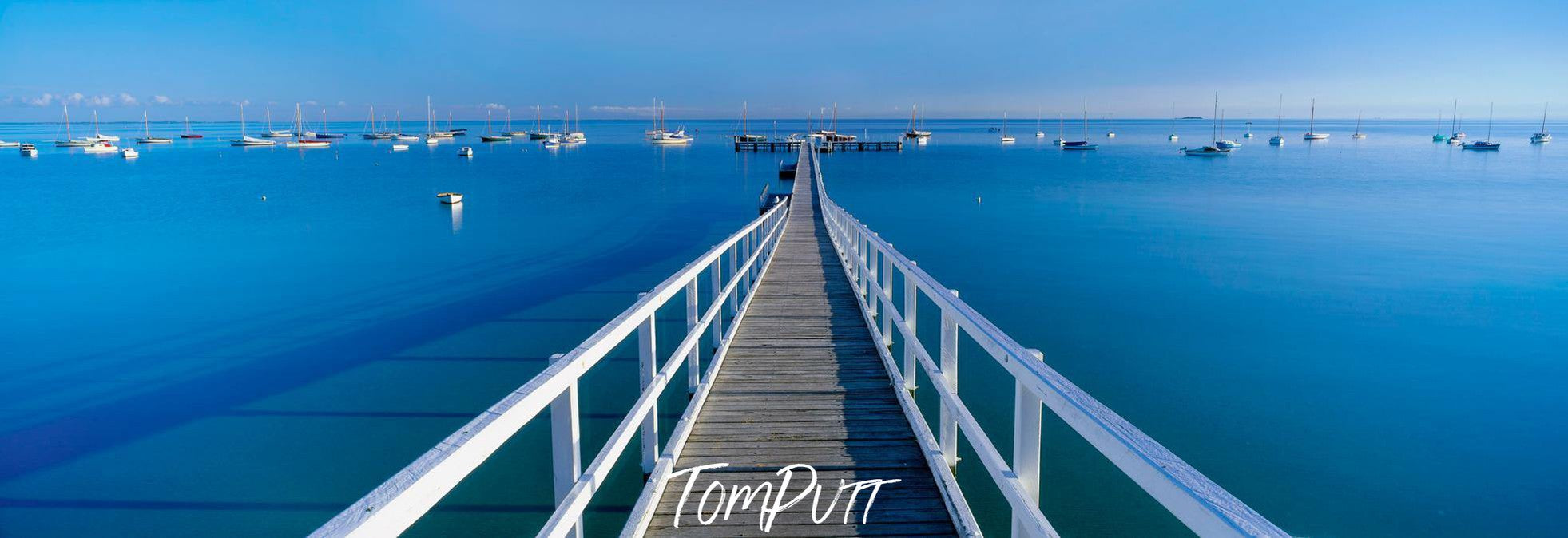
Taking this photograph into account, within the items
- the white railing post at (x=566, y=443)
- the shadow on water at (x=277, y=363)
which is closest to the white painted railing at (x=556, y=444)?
the white railing post at (x=566, y=443)

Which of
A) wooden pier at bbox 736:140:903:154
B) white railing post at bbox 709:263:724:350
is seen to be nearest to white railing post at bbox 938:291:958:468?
white railing post at bbox 709:263:724:350

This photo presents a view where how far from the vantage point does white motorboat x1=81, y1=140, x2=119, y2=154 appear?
93.1 m

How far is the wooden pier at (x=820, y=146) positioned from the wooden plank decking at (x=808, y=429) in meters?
79.1

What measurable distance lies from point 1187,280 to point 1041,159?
5876cm

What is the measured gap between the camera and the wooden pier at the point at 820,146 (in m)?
89.6

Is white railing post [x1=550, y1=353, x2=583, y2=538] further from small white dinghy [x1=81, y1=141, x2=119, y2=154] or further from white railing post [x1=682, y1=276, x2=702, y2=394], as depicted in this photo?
small white dinghy [x1=81, y1=141, x2=119, y2=154]

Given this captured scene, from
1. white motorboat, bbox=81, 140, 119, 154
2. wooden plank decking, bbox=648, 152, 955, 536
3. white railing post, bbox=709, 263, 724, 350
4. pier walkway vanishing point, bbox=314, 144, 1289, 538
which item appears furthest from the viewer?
white motorboat, bbox=81, 140, 119, 154

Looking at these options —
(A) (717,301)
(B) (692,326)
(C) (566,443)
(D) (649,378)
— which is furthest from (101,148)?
(C) (566,443)

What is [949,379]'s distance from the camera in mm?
4637

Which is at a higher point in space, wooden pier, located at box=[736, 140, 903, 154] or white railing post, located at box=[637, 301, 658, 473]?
wooden pier, located at box=[736, 140, 903, 154]

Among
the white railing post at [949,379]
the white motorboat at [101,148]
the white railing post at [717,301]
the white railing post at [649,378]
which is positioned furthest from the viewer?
the white motorboat at [101,148]

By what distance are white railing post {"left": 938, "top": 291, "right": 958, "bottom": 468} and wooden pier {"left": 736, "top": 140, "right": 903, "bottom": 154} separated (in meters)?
81.8

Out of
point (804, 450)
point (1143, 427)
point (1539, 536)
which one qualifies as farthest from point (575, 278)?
point (1539, 536)

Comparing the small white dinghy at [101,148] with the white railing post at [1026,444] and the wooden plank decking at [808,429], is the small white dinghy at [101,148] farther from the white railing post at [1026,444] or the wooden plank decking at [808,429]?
the white railing post at [1026,444]
